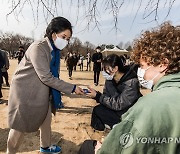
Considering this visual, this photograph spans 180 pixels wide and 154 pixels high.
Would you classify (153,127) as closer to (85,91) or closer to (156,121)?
(156,121)

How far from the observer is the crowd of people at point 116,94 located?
98cm

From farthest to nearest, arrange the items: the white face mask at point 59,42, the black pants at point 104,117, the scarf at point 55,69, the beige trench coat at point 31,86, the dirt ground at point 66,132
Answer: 1. the dirt ground at point 66,132
2. the black pants at point 104,117
3. the scarf at point 55,69
4. the white face mask at point 59,42
5. the beige trench coat at point 31,86

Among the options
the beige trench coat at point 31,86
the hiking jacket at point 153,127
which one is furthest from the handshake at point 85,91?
the hiking jacket at point 153,127

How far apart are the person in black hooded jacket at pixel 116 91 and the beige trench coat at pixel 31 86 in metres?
0.68

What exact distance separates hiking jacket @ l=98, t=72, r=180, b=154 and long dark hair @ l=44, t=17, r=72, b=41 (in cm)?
196

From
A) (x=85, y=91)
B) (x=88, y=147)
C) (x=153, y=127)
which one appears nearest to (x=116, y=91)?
(x=85, y=91)

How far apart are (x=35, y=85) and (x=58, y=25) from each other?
70cm

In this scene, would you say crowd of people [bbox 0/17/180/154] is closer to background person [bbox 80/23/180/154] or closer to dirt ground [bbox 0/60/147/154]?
background person [bbox 80/23/180/154]

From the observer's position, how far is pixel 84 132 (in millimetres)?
4320

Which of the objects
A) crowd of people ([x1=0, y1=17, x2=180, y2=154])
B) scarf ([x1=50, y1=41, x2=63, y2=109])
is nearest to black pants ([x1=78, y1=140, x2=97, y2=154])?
crowd of people ([x1=0, y1=17, x2=180, y2=154])

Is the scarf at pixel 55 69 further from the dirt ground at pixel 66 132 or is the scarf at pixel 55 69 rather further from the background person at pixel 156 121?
the background person at pixel 156 121

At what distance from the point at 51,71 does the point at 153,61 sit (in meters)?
1.87

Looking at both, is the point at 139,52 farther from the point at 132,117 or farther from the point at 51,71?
the point at 51,71

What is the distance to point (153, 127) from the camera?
968 millimetres
